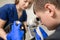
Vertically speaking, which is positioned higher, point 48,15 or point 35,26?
point 48,15

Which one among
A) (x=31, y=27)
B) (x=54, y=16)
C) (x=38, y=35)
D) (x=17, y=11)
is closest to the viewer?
(x=54, y=16)

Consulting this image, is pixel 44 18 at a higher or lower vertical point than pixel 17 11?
higher

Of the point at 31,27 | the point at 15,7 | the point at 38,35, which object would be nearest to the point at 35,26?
the point at 31,27

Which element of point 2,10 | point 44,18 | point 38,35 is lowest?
point 38,35

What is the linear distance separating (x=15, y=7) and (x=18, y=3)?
0.06m

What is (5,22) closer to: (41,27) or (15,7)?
(15,7)

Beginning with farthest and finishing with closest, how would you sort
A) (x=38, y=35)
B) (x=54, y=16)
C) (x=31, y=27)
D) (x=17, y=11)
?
1. (x=17, y=11)
2. (x=31, y=27)
3. (x=38, y=35)
4. (x=54, y=16)

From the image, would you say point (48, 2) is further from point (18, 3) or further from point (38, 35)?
point (18, 3)

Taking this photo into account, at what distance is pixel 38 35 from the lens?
1.35m

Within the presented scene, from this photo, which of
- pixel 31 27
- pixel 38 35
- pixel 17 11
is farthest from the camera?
pixel 17 11

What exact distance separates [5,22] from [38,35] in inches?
14.3

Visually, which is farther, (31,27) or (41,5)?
(31,27)

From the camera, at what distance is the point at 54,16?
0.77 meters

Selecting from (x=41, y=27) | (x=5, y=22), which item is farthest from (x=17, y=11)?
(x=41, y=27)
